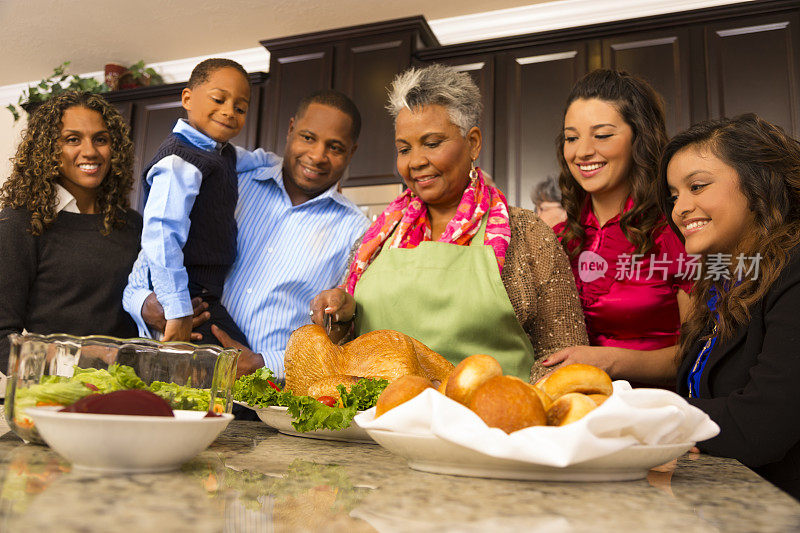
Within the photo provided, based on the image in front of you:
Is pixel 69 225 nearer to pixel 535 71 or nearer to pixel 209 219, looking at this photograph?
pixel 209 219

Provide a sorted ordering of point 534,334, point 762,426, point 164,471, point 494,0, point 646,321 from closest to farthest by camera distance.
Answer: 1. point 164,471
2. point 762,426
3. point 534,334
4. point 646,321
5. point 494,0

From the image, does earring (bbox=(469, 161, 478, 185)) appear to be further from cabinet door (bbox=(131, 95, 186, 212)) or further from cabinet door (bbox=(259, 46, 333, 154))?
cabinet door (bbox=(131, 95, 186, 212))

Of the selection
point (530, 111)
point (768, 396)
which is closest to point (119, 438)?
point (768, 396)

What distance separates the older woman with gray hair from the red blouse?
195 mm

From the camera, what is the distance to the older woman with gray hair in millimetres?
1421

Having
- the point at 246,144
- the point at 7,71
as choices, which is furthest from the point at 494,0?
the point at 7,71

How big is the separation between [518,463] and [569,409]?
0.25 feet

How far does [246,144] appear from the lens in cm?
401

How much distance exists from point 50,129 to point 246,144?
85.6 inches

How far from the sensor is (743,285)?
121 centimetres

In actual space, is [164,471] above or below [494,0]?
below

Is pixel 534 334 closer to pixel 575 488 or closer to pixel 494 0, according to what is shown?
pixel 575 488

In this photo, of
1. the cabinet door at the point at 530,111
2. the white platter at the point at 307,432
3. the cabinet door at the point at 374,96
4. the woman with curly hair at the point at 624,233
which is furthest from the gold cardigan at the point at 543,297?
the cabinet door at the point at 374,96

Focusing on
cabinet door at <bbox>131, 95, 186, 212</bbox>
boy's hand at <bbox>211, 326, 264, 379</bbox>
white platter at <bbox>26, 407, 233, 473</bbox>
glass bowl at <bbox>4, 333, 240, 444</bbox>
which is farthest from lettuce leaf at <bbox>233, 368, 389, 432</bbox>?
cabinet door at <bbox>131, 95, 186, 212</bbox>
